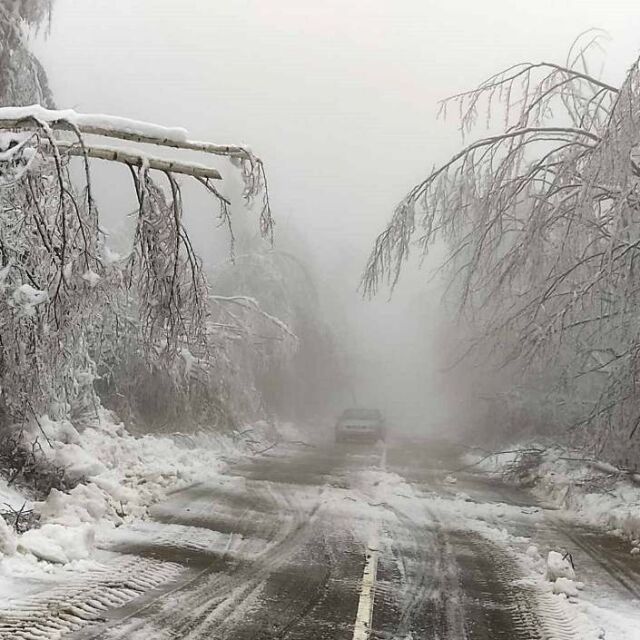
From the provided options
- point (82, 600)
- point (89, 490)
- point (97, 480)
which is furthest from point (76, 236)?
point (97, 480)

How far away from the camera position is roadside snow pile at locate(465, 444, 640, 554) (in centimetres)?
973

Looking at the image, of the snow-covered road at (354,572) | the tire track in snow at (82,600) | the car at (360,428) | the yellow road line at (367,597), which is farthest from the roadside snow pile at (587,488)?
the car at (360,428)

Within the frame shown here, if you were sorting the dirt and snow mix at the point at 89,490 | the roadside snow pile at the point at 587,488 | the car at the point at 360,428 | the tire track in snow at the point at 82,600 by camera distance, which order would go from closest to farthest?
the tire track in snow at the point at 82,600
the dirt and snow mix at the point at 89,490
the roadside snow pile at the point at 587,488
the car at the point at 360,428

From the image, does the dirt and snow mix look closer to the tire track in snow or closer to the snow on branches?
the tire track in snow

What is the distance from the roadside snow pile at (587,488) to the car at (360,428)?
30.4 feet

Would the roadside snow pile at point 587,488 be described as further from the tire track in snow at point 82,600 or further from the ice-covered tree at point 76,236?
the ice-covered tree at point 76,236

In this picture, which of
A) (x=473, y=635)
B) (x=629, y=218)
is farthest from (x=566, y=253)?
(x=473, y=635)

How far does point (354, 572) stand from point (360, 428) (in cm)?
1805

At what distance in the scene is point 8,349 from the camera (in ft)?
20.8

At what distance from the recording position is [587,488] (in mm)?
11422

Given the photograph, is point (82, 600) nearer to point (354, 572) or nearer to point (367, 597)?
point (367, 597)

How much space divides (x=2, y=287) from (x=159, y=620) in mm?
2977

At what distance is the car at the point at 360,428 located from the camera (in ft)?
79.9

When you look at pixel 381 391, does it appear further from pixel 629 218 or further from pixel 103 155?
pixel 103 155
